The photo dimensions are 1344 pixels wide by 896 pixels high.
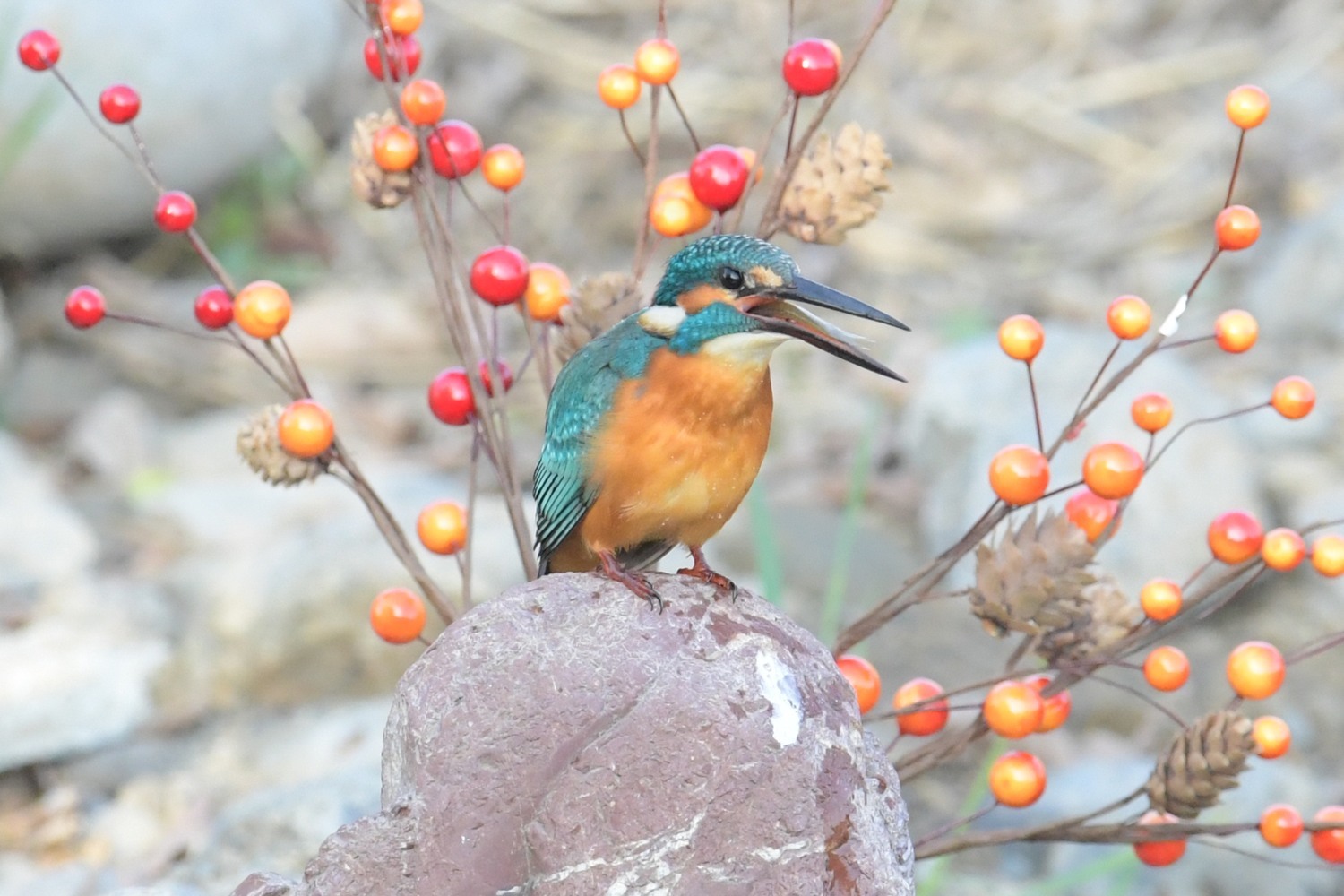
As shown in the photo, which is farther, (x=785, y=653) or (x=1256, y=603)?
(x=1256, y=603)

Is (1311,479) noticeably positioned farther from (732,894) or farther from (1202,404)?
(732,894)

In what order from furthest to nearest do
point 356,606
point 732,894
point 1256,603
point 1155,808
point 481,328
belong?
point 1256,603 < point 356,606 < point 481,328 < point 1155,808 < point 732,894

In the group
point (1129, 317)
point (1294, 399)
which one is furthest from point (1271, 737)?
point (1129, 317)

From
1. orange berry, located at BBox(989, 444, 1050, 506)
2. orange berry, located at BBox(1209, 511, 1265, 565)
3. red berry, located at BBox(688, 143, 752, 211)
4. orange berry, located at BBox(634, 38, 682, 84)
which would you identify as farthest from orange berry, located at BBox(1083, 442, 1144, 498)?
orange berry, located at BBox(634, 38, 682, 84)

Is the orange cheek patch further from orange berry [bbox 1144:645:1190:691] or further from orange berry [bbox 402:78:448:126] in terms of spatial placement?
orange berry [bbox 1144:645:1190:691]

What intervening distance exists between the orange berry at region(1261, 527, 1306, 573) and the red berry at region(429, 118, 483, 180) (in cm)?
105

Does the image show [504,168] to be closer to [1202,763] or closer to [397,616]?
[397,616]

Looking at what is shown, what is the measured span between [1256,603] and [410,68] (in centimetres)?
283

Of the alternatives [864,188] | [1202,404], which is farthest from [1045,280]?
[864,188]

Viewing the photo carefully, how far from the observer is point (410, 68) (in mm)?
2078

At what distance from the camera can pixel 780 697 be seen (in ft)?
5.54

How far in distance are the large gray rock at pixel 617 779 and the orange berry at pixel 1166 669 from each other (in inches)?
16.2

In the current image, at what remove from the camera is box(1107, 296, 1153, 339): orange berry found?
1.92 m

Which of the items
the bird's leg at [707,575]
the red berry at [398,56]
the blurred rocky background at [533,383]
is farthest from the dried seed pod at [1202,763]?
the red berry at [398,56]
